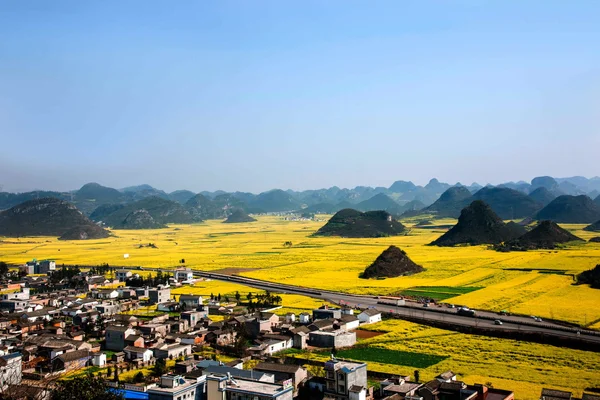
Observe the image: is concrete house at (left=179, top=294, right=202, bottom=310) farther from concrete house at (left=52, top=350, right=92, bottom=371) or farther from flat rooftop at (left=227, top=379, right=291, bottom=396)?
flat rooftop at (left=227, top=379, right=291, bottom=396)

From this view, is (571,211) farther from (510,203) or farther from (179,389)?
(179,389)

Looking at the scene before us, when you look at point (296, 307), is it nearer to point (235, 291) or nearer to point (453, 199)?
point (235, 291)

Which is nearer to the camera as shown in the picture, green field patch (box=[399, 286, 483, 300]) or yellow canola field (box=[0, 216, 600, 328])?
yellow canola field (box=[0, 216, 600, 328])

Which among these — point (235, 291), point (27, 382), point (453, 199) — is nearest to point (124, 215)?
point (453, 199)

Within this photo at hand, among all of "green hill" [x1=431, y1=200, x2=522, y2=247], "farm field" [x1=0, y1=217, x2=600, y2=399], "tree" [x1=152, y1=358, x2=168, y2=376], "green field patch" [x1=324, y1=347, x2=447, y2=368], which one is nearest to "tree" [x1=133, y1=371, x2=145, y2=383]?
"tree" [x1=152, y1=358, x2=168, y2=376]

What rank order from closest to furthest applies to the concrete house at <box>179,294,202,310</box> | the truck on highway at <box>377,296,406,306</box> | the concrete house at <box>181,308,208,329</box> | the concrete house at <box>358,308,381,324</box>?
the concrete house at <box>358,308,381,324</box> < the concrete house at <box>181,308,208,329</box> < the truck on highway at <box>377,296,406,306</box> < the concrete house at <box>179,294,202,310</box>

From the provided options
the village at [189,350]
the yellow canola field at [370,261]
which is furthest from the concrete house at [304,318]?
the yellow canola field at [370,261]

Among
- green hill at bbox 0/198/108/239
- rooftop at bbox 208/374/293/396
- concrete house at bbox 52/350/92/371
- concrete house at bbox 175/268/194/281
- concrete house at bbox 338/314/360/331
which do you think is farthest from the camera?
green hill at bbox 0/198/108/239

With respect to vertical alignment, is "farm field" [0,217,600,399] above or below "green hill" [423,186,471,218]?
below
